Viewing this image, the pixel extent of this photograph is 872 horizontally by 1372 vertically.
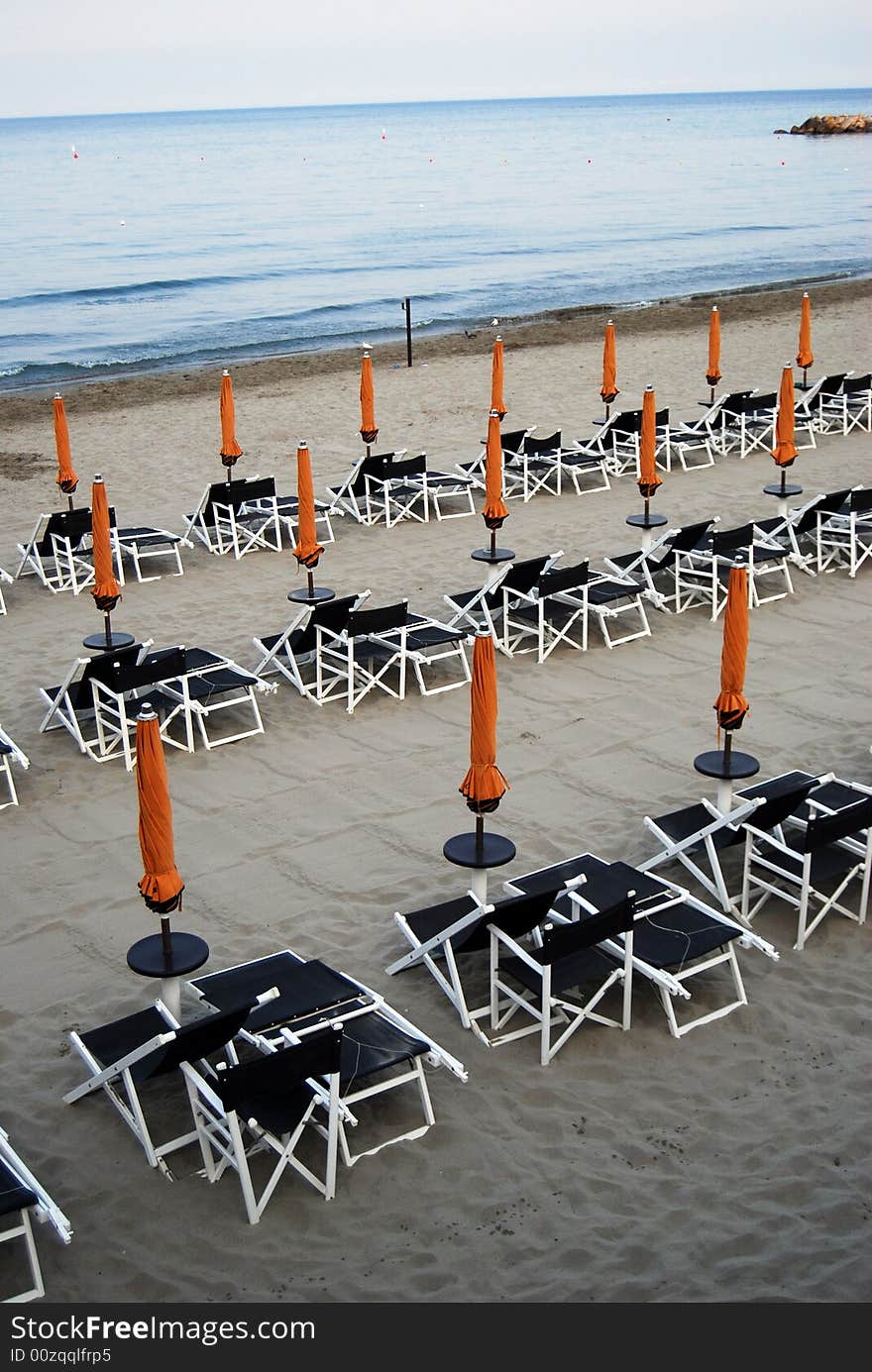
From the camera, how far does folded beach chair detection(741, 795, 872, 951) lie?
6703 millimetres

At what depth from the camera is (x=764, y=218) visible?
5544cm

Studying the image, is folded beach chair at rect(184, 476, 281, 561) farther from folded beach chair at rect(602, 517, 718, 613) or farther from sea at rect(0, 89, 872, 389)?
sea at rect(0, 89, 872, 389)

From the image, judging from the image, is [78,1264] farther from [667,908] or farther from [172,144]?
[172,144]

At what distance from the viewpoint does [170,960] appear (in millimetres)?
5680

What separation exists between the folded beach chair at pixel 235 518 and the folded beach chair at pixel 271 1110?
27.1ft

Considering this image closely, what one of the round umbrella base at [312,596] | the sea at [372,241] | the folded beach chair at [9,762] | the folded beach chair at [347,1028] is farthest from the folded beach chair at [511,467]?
the sea at [372,241]

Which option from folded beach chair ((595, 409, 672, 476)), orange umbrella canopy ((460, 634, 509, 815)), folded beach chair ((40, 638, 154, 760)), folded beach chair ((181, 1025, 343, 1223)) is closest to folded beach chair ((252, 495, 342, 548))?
folded beach chair ((595, 409, 672, 476))

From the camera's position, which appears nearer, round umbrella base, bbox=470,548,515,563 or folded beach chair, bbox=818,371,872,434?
round umbrella base, bbox=470,548,515,563

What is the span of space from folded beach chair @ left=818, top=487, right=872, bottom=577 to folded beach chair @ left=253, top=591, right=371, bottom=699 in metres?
4.46

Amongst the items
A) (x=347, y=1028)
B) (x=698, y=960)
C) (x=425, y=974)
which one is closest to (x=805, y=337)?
(x=698, y=960)

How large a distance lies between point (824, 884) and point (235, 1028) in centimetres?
341

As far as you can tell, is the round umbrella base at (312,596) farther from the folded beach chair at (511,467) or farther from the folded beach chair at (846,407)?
the folded beach chair at (846,407)

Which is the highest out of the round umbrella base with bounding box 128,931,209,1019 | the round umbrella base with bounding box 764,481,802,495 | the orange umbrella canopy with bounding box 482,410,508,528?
the orange umbrella canopy with bounding box 482,410,508,528
